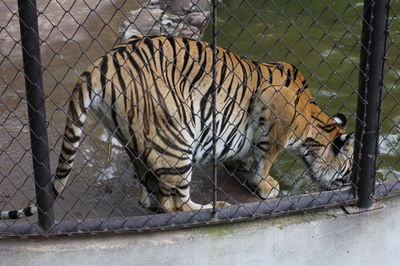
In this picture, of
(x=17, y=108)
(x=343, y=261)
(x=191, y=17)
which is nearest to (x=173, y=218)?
(x=343, y=261)

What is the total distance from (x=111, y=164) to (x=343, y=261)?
6.79 ft

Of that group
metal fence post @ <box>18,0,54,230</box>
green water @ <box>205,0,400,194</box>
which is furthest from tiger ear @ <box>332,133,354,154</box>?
metal fence post @ <box>18,0,54,230</box>

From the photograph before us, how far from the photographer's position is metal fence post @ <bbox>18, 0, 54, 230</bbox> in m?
3.07

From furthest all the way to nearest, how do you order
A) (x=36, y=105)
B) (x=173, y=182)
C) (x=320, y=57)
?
(x=320, y=57) < (x=173, y=182) < (x=36, y=105)

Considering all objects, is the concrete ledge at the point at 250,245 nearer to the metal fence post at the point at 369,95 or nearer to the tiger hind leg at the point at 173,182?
the metal fence post at the point at 369,95

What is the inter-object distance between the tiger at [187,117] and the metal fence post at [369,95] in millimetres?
331

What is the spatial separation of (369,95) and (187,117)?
1181 mm

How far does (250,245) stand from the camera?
11.7 ft

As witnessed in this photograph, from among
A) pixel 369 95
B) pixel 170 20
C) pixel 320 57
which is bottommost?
pixel 320 57

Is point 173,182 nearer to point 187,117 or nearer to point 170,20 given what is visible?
point 187,117

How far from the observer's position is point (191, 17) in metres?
7.87

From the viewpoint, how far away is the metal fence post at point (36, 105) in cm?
307

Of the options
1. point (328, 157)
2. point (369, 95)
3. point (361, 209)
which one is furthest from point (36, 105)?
point (328, 157)

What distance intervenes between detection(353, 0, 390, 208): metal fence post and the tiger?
331 millimetres
